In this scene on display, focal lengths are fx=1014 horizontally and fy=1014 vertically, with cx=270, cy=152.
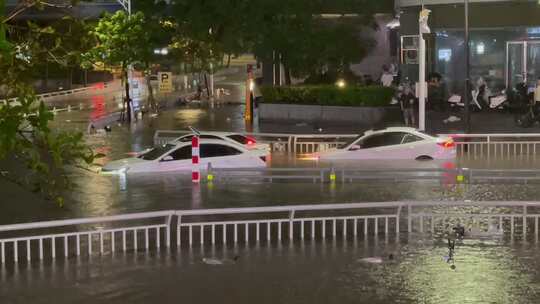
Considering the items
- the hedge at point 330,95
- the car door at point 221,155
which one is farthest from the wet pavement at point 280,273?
the hedge at point 330,95

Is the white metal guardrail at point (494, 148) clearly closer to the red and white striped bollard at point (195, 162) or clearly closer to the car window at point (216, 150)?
the car window at point (216, 150)

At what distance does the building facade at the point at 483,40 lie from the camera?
4212 cm

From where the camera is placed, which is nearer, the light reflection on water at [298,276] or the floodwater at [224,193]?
the light reflection on water at [298,276]

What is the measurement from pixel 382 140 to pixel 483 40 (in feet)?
64.7

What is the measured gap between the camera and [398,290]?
40.9 ft

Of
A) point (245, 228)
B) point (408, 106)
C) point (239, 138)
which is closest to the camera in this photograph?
point (245, 228)

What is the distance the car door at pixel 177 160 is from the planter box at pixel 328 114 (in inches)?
662

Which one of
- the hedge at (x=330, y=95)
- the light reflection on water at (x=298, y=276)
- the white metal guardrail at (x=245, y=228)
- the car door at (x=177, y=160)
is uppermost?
the hedge at (x=330, y=95)

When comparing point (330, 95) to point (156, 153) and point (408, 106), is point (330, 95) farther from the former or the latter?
point (156, 153)

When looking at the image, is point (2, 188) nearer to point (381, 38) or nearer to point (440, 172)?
point (440, 172)

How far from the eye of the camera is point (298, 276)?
13367mm

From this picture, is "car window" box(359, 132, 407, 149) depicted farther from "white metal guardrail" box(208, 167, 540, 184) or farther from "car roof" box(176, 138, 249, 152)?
"car roof" box(176, 138, 249, 152)

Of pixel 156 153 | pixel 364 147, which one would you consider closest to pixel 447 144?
pixel 364 147

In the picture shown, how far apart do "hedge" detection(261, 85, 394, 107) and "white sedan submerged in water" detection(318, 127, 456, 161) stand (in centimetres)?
1521
